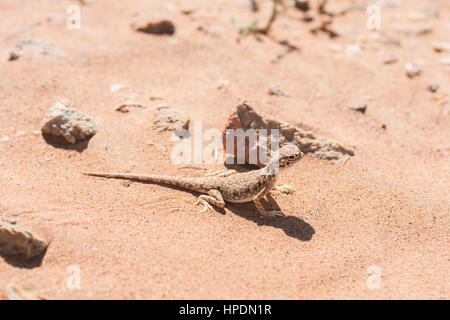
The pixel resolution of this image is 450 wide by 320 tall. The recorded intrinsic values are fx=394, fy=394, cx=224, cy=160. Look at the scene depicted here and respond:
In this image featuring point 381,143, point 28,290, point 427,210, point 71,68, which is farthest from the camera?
point 71,68

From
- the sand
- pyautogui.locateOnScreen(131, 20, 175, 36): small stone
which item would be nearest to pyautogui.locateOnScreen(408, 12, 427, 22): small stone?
the sand

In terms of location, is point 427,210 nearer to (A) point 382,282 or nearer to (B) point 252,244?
(A) point 382,282

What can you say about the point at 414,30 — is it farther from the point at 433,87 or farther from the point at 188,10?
the point at 188,10

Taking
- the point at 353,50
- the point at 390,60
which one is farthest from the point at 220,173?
the point at 390,60

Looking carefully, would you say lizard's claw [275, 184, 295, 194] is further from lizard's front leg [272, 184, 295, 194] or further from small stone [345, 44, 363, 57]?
small stone [345, 44, 363, 57]

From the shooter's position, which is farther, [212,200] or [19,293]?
[212,200]

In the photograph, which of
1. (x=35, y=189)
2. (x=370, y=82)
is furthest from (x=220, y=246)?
(x=370, y=82)

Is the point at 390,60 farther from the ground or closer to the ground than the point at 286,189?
farther from the ground

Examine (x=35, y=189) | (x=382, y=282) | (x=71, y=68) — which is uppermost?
(x=71, y=68)
